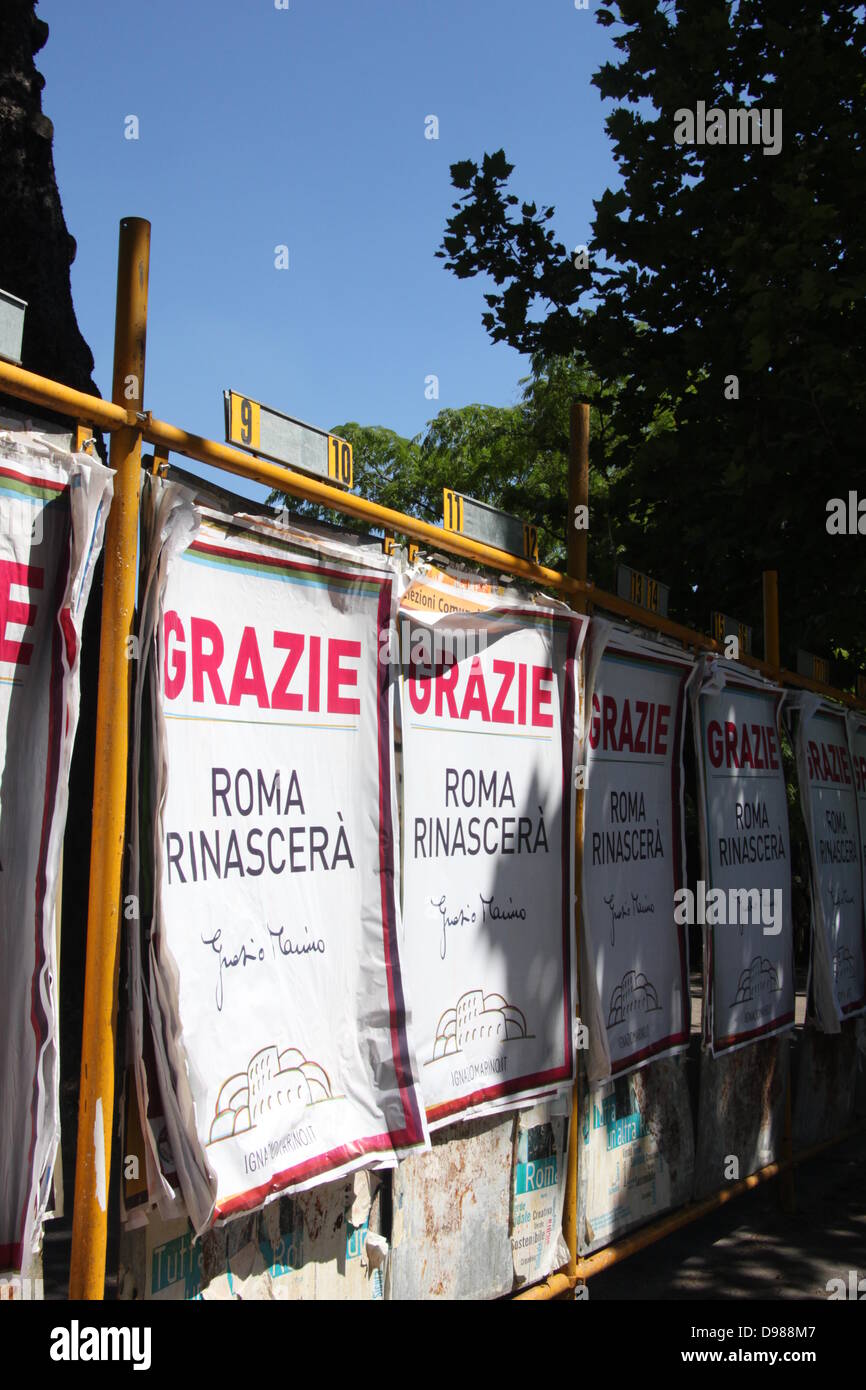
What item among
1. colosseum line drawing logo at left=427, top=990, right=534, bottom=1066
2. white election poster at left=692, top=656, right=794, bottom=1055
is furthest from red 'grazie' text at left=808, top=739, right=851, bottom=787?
colosseum line drawing logo at left=427, top=990, right=534, bottom=1066

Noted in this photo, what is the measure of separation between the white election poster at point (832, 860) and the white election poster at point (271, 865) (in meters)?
3.74

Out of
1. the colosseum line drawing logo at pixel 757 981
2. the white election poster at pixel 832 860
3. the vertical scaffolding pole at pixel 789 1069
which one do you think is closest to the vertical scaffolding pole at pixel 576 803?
the colosseum line drawing logo at pixel 757 981

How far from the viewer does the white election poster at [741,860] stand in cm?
504

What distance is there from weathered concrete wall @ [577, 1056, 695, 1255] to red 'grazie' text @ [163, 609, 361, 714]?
1926mm

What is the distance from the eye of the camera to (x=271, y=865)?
276 centimetres

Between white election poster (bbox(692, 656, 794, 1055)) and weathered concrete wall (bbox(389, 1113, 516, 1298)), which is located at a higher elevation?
white election poster (bbox(692, 656, 794, 1055))

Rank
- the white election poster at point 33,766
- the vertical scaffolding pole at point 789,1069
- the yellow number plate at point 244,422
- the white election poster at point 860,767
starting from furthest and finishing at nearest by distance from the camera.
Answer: the white election poster at point 860,767
the vertical scaffolding pole at point 789,1069
the yellow number plate at point 244,422
the white election poster at point 33,766

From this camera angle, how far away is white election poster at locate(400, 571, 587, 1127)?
3.34 metres

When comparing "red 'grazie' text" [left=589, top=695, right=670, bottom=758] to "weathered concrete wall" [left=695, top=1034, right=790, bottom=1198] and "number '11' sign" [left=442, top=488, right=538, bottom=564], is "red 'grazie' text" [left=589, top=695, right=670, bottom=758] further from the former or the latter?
"weathered concrete wall" [left=695, top=1034, right=790, bottom=1198]

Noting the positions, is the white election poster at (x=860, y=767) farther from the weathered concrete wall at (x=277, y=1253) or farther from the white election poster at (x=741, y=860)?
the weathered concrete wall at (x=277, y=1253)

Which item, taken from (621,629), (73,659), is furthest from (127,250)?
(621,629)
